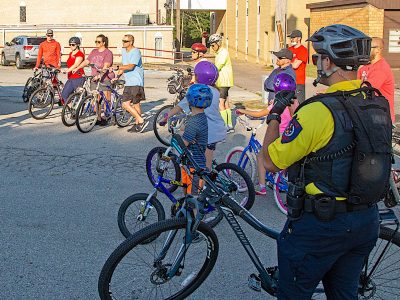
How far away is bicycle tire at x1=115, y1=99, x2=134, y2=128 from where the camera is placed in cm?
1196

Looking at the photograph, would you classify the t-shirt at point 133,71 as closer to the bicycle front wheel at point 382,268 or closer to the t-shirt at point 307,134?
the bicycle front wheel at point 382,268

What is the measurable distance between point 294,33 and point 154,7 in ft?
118

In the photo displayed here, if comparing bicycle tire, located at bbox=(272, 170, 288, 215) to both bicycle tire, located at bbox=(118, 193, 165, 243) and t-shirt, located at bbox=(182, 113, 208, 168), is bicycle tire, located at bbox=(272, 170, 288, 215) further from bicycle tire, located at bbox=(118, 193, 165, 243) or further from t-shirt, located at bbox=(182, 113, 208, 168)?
bicycle tire, located at bbox=(118, 193, 165, 243)

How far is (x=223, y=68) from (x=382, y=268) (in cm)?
807

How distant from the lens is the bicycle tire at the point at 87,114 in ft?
37.2

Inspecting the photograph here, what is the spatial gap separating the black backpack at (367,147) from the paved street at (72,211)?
185 cm

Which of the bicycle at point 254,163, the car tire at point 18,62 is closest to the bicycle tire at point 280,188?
the bicycle at point 254,163

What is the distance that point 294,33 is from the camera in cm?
1174

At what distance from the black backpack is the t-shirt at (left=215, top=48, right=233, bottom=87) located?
28.2 feet

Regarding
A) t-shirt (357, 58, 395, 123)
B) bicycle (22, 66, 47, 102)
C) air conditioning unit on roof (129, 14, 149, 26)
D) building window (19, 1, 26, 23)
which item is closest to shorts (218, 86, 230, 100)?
t-shirt (357, 58, 395, 123)

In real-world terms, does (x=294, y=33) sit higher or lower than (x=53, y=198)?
higher

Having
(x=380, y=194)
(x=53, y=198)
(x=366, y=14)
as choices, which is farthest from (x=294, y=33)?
(x=366, y=14)

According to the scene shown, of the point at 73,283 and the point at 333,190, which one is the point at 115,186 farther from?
the point at 333,190

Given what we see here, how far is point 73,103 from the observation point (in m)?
11.9
